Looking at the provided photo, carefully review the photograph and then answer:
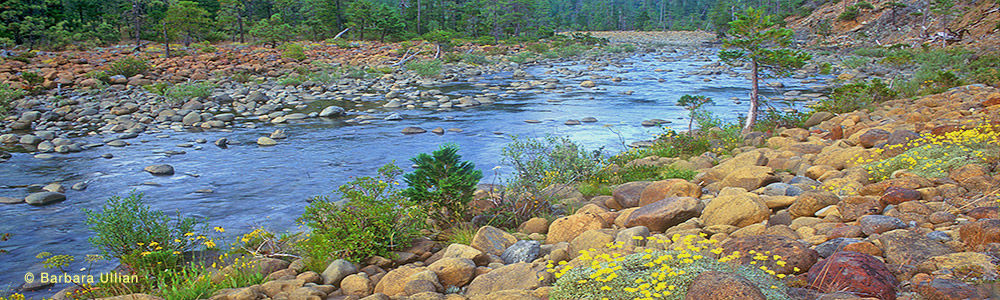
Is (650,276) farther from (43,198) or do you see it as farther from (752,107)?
(43,198)

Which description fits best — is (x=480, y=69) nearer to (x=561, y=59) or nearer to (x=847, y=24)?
(x=561, y=59)

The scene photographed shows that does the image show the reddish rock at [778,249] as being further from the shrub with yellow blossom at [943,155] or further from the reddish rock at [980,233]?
the shrub with yellow blossom at [943,155]

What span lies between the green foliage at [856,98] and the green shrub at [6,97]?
2006 centimetres

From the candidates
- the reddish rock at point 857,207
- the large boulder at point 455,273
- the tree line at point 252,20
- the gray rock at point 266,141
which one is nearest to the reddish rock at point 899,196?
the reddish rock at point 857,207

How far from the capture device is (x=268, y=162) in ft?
36.6

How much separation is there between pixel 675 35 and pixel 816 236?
72.2m

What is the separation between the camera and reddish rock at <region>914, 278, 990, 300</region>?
9.46ft

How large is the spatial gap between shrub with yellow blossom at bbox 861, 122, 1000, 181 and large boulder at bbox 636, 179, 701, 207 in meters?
1.75

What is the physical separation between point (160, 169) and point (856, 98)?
46.6ft

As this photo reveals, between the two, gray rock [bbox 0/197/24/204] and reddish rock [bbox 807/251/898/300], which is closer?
reddish rock [bbox 807/251/898/300]

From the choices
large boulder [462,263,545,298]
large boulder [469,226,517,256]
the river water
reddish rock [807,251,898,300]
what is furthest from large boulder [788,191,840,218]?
the river water

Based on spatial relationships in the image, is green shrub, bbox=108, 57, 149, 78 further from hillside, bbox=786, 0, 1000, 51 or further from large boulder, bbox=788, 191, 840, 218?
hillside, bbox=786, 0, 1000, 51

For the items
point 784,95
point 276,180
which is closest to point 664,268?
point 276,180

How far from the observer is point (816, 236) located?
A: 4207 millimetres
